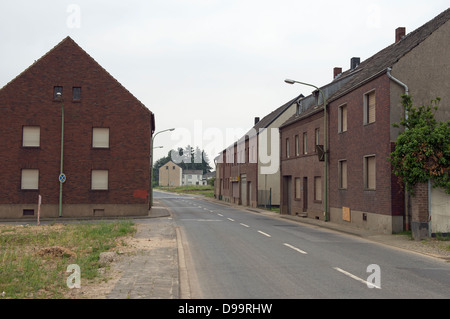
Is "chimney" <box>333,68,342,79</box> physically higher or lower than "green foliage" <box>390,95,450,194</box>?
higher

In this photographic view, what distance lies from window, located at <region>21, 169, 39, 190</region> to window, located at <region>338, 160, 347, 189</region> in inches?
756

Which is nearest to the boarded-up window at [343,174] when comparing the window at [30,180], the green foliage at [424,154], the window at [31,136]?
the green foliage at [424,154]

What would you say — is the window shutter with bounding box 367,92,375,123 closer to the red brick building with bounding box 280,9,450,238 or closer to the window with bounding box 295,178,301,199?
the red brick building with bounding box 280,9,450,238

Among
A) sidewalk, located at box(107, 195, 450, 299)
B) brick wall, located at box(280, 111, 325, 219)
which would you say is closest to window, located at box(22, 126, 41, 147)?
sidewalk, located at box(107, 195, 450, 299)

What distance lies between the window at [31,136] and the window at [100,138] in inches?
138

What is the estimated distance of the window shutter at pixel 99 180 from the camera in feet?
95.5

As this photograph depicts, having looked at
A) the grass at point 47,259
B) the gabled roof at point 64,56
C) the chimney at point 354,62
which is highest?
the chimney at point 354,62

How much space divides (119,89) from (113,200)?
24.9 feet

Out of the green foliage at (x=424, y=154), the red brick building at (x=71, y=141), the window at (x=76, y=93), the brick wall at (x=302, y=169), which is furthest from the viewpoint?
the window at (x=76, y=93)

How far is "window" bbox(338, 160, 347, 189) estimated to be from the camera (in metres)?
22.7

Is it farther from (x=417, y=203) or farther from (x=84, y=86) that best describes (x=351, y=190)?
(x=84, y=86)

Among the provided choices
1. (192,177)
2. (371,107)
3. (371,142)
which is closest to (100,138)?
(371,107)

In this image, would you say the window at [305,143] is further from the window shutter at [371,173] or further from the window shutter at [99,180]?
Answer: the window shutter at [99,180]
